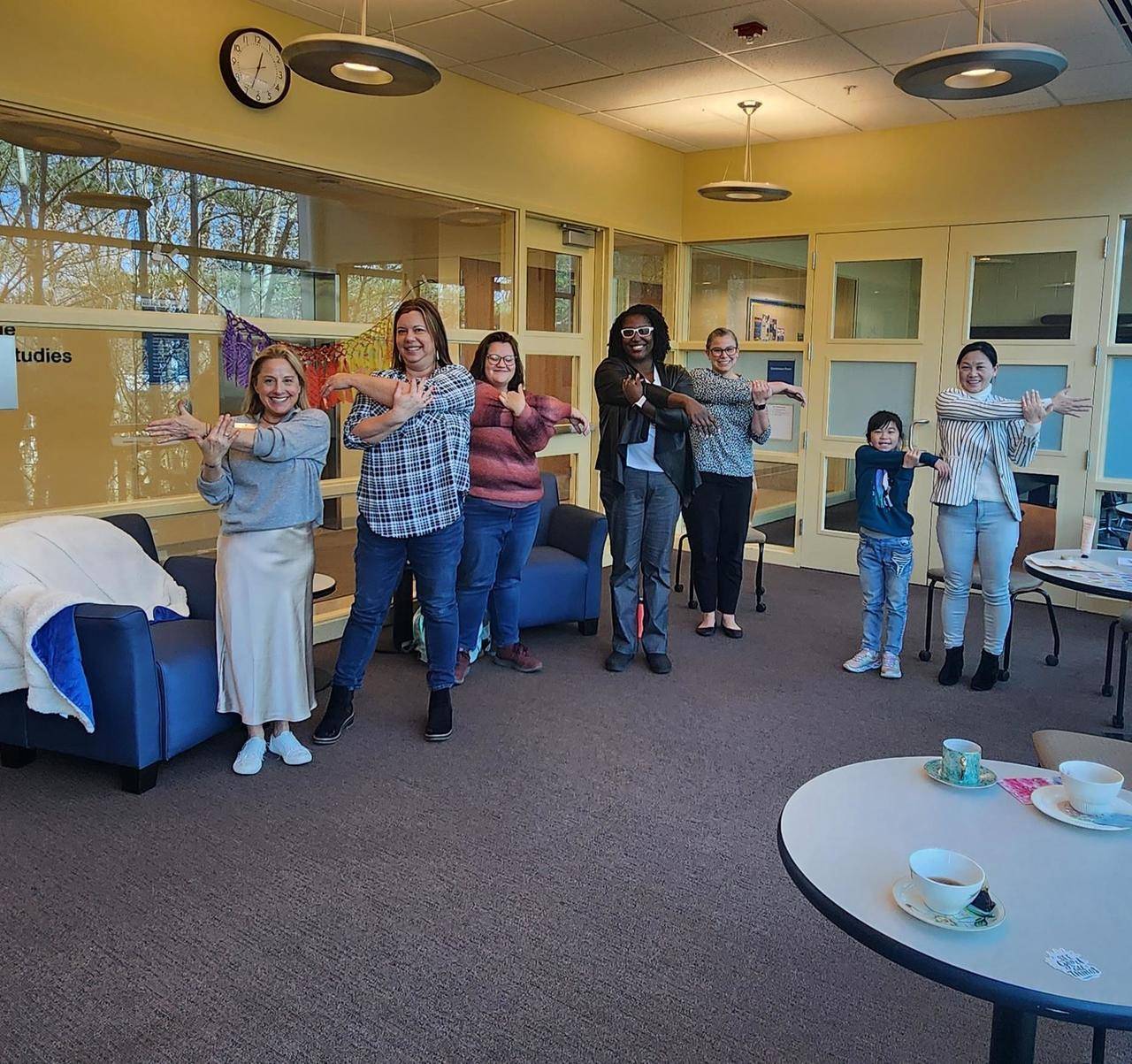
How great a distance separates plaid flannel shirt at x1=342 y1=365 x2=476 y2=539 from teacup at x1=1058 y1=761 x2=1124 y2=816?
2.33 meters

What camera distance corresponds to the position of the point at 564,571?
5145mm

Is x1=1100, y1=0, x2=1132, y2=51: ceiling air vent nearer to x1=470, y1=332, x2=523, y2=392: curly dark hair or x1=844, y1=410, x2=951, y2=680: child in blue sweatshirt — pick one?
x1=844, y1=410, x2=951, y2=680: child in blue sweatshirt

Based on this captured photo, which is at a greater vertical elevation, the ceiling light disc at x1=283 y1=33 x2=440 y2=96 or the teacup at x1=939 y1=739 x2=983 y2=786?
the ceiling light disc at x1=283 y1=33 x2=440 y2=96

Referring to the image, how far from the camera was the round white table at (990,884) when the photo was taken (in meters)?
1.36

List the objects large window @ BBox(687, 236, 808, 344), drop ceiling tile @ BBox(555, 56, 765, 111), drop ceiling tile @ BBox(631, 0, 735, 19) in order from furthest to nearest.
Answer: large window @ BBox(687, 236, 808, 344), drop ceiling tile @ BBox(555, 56, 765, 111), drop ceiling tile @ BBox(631, 0, 735, 19)

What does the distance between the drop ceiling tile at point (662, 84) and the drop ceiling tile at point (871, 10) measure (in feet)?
2.42

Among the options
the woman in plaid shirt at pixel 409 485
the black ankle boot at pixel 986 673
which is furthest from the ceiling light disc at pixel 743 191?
the black ankle boot at pixel 986 673

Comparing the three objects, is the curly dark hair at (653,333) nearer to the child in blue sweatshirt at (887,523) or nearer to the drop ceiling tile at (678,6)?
the child in blue sweatshirt at (887,523)

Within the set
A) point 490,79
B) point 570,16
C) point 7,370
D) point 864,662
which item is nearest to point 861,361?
point 864,662

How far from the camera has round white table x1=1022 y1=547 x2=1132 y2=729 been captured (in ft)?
11.6

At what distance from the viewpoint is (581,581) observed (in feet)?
17.1

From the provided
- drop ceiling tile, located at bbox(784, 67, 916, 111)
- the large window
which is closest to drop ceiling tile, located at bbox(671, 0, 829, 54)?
drop ceiling tile, located at bbox(784, 67, 916, 111)

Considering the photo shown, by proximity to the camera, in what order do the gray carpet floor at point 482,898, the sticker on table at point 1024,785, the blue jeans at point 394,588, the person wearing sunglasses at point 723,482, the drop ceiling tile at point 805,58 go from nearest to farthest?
the sticker on table at point 1024,785, the gray carpet floor at point 482,898, the blue jeans at point 394,588, the drop ceiling tile at point 805,58, the person wearing sunglasses at point 723,482

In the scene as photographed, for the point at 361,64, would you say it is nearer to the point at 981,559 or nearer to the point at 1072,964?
the point at 1072,964
